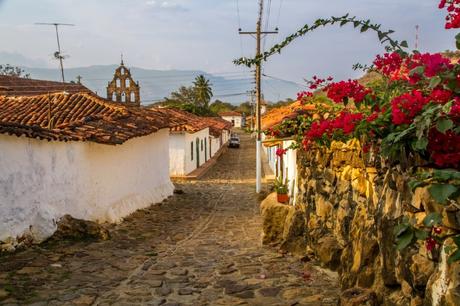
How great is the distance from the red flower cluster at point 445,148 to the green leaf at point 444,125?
31 cm

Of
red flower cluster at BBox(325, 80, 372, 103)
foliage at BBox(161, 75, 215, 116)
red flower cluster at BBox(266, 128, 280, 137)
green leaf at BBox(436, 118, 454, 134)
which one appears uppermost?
foliage at BBox(161, 75, 215, 116)

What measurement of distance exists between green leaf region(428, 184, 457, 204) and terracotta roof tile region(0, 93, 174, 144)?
7.88 m

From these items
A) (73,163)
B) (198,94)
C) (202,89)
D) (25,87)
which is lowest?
(73,163)

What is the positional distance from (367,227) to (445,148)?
6.38 feet

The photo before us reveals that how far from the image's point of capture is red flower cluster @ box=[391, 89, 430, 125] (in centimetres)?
344

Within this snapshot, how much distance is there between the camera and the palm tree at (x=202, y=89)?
75625 millimetres

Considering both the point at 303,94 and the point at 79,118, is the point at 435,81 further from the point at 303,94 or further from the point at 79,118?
the point at 79,118

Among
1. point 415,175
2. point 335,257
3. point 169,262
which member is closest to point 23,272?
point 169,262

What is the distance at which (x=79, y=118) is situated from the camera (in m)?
13.3

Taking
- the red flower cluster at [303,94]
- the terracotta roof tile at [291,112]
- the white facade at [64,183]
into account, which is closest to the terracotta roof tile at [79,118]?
the white facade at [64,183]

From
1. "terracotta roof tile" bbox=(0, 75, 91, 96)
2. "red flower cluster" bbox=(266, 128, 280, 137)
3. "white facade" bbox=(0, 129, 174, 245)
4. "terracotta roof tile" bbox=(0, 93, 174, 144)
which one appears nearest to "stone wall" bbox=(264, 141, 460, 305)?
"red flower cluster" bbox=(266, 128, 280, 137)

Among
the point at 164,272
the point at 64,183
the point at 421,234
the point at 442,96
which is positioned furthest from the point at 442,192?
the point at 64,183

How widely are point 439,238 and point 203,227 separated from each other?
32.5 feet

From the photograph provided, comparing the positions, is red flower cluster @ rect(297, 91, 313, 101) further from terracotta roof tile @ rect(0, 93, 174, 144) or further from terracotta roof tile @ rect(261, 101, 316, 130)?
terracotta roof tile @ rect(0, 93, 174, 144)
